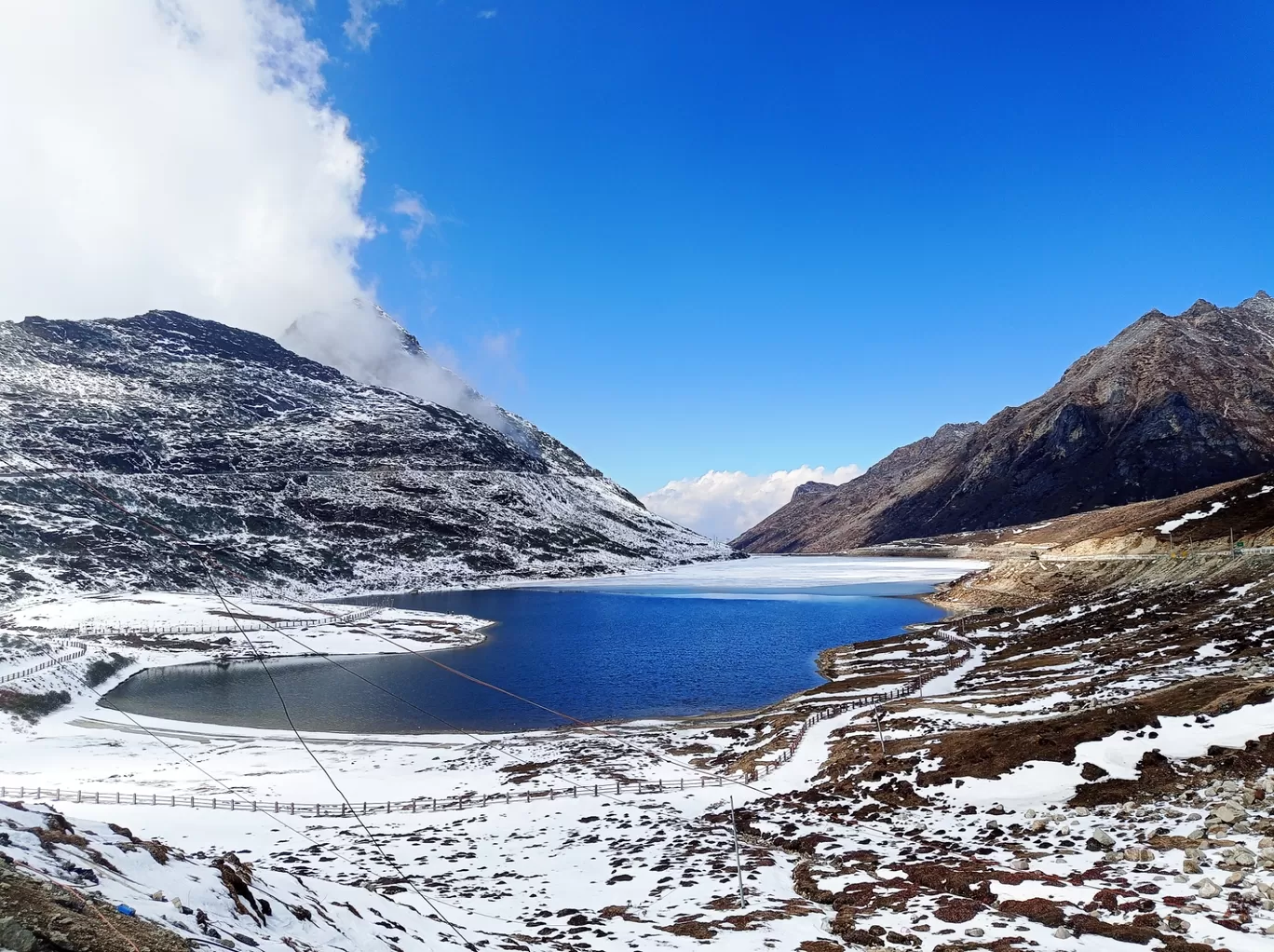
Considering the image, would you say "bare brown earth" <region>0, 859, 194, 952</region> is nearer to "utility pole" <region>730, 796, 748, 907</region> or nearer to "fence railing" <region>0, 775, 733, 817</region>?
"utility pole" <region>730, 796, 748, 907</region>

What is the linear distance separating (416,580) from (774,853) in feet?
602

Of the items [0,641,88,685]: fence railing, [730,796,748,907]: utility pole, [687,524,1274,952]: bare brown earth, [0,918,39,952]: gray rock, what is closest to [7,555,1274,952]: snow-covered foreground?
[687,524,1274,952]: bare brown earth

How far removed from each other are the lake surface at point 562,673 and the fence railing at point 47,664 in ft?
20.4

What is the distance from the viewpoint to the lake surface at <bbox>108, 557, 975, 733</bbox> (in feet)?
193

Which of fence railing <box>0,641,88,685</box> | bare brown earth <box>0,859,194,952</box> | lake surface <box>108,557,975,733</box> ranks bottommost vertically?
lake surface <box>108,557,975,733</box>

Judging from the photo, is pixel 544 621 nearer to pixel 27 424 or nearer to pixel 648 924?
pixel 648 924

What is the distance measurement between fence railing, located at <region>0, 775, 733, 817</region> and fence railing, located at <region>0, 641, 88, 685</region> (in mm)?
31024

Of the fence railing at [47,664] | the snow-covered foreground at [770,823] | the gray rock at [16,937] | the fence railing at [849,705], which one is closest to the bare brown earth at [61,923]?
the gray rock at [16,937]

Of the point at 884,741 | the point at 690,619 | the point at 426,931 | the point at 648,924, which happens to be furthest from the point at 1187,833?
the point at 690,619

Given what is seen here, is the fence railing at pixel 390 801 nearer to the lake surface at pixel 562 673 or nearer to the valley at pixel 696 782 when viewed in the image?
the valley at pixel 696 782

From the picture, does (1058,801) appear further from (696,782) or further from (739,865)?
(696,782)

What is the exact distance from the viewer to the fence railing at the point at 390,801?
33.9 meters

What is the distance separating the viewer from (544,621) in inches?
4845

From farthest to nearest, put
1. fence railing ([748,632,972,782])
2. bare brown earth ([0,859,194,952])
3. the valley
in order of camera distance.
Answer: fence railing ([748,632,972,782]) < the valley < bare brown earth ([0,859,194,952])
